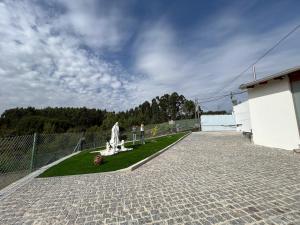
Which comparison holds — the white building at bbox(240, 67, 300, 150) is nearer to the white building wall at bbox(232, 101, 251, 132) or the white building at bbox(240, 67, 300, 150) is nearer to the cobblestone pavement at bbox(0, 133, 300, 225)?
the cobblestone pavement at bbox(0, 133, 300, 225)

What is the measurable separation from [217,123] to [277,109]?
86.9 feet

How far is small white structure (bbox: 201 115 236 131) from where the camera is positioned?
3697 cm

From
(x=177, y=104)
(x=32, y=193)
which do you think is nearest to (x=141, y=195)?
(x=32, y=193)

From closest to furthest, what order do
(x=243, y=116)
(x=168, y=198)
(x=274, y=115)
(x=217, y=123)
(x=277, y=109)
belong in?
(x=168, y=198) < (x=277, y=109) < (x=274, y=115) < (x=243, y=116) < (x=217, y=123)

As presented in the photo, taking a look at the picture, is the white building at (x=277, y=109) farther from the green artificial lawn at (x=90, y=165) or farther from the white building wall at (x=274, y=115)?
the green artificial lawn at (x=90, y=165)

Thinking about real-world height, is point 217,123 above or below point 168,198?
above

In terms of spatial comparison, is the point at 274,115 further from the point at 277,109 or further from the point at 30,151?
the point at 30,151

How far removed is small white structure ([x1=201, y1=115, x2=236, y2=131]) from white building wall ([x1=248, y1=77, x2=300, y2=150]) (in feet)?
77.4

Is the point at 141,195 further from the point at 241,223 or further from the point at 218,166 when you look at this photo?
the point at 218,166

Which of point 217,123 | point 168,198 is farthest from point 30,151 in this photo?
point 217,123

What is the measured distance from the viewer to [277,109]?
38.2 feet

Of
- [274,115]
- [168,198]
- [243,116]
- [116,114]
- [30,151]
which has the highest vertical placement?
[116,114]

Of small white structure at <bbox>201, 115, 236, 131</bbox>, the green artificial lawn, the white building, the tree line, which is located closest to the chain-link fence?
the green artificial lawn

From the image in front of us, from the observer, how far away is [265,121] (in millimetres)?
12852
